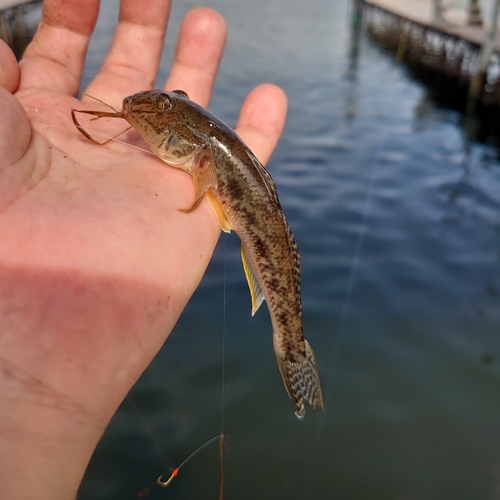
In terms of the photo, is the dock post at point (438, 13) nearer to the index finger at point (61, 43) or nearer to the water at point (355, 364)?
the water at point (355, 364)

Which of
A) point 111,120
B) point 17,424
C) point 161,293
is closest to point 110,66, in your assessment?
point 111,120

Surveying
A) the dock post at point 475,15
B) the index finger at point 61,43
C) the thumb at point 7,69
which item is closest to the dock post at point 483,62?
the dock post at point 475,15

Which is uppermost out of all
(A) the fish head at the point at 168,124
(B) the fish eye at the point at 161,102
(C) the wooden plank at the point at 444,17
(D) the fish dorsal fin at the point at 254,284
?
(C) the wooden plank at the point at 444,17

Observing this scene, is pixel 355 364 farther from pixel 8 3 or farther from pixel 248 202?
pixel 8 3

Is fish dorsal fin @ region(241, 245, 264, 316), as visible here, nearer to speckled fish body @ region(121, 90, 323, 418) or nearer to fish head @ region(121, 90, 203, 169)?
speckled fish body @ region(121, 90, 323, 418)

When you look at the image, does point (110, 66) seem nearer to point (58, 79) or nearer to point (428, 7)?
point (58, 79)
